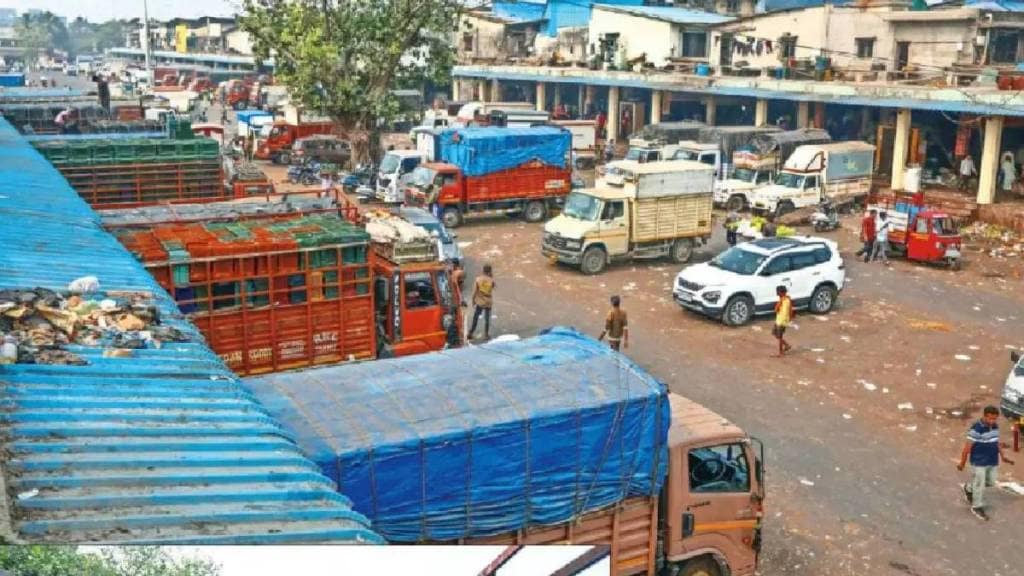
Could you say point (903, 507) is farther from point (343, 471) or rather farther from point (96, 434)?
point (96, 434)

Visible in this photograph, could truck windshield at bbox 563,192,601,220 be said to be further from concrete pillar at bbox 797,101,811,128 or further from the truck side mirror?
concrete pillar at bbox 797,101,811,128

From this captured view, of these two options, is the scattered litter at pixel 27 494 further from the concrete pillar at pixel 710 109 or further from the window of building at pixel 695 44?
the window of building at pixel 695 44

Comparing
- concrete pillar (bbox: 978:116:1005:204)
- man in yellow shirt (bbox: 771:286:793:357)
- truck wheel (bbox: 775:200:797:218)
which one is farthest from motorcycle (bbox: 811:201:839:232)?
man in yellow shirt (bbox: 771:286:793:357)

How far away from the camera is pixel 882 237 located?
23.7 m

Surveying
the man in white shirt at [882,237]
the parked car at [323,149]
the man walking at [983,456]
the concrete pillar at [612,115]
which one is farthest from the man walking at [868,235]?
the concrete pillar at [612,115]

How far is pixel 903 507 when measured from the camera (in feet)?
35.8

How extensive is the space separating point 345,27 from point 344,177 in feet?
22.4

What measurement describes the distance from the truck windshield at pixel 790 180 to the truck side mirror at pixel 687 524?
74.8 feet

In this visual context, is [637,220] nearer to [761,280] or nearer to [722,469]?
[761,280]

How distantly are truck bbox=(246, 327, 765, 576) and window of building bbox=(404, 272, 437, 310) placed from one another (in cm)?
509

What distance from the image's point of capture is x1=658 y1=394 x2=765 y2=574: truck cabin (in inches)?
310

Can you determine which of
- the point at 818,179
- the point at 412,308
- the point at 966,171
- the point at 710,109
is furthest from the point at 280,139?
the point at 412,308

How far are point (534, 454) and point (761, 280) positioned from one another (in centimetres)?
1235

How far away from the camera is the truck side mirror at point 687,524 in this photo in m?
7.91
